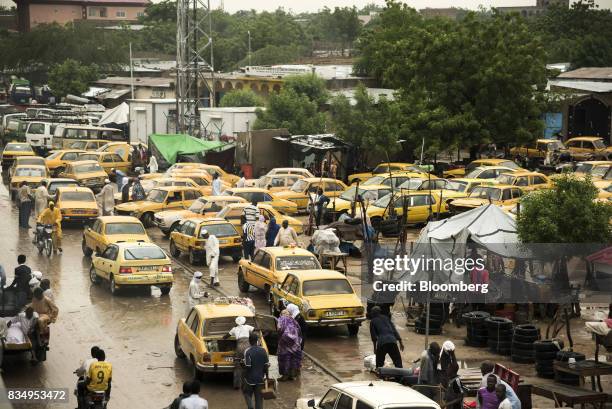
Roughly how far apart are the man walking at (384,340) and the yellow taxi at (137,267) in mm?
8100

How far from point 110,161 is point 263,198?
44.6 feet

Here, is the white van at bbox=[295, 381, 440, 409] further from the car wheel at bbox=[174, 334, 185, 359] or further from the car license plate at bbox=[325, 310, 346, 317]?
the car license plate at bbox=[325, 310, 346, 317]

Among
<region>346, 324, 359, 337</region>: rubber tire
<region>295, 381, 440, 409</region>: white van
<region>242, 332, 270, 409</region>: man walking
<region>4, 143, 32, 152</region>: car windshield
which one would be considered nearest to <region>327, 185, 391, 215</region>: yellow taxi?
<region>346, 324, 359, 337</region>: rubber tire

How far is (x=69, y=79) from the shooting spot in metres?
85.9

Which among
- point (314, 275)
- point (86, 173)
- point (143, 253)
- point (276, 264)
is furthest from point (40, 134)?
point (314, 275)

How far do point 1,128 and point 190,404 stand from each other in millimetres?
53152

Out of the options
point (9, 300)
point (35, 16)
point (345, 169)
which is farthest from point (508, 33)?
point (35, 16)

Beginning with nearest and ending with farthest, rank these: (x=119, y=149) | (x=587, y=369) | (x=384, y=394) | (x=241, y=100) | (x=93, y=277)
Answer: (x=384, y=394) < (x=587, y=369) < (x=93, y=277) < (x=119, y=149) < (x=241, y=100)

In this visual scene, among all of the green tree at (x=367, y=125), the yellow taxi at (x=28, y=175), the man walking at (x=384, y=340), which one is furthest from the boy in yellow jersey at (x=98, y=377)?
the green tree at (x=367, y=125)

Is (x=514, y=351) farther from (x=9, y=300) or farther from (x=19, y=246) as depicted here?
(x=19, y=246)

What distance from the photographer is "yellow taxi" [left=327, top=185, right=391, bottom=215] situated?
120ft

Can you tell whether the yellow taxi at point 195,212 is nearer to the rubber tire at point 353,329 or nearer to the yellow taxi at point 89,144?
the rubber tire at point 353,329

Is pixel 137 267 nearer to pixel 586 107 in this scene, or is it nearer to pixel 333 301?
pixel 333 301

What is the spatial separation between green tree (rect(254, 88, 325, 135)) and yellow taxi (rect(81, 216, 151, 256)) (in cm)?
2200
